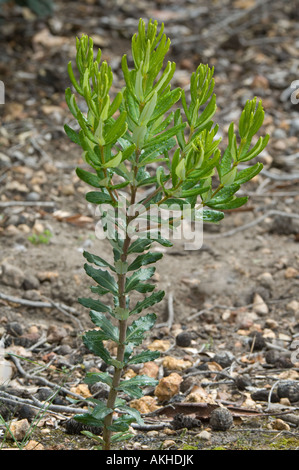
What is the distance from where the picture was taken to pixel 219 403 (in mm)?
1961

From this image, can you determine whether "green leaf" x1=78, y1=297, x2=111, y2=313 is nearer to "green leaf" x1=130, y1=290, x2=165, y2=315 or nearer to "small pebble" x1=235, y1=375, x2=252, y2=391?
"green leaf" x1=130, y1=290, x2=165, y2=315

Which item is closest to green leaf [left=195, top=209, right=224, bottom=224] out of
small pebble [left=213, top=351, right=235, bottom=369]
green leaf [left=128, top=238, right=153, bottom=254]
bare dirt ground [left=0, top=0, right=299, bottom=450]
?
green leaf [left=128, top=238, right=153, bottom=254]

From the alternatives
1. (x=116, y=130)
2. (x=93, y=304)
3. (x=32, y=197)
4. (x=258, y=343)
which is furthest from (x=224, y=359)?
(x=32, y=197)

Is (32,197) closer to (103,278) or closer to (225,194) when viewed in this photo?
(103,278)

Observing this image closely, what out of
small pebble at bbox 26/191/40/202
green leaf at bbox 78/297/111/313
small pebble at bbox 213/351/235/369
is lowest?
small pebble at bbox 213/351/235/369

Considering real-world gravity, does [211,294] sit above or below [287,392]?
above

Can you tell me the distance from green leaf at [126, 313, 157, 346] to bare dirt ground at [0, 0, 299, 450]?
31 cm

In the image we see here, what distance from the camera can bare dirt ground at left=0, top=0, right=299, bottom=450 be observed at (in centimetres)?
200

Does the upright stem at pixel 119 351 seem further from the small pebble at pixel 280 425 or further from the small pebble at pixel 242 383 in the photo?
the small pebble at pixel 242 383

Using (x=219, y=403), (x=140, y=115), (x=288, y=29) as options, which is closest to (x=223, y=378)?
(x=219, y=403)

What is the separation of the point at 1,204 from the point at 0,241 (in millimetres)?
316

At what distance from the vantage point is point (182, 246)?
121 inches

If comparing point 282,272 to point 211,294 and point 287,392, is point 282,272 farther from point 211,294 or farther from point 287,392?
point 287,392

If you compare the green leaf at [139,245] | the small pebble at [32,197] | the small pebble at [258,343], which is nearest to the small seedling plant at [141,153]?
the green leaf at [139,245]
